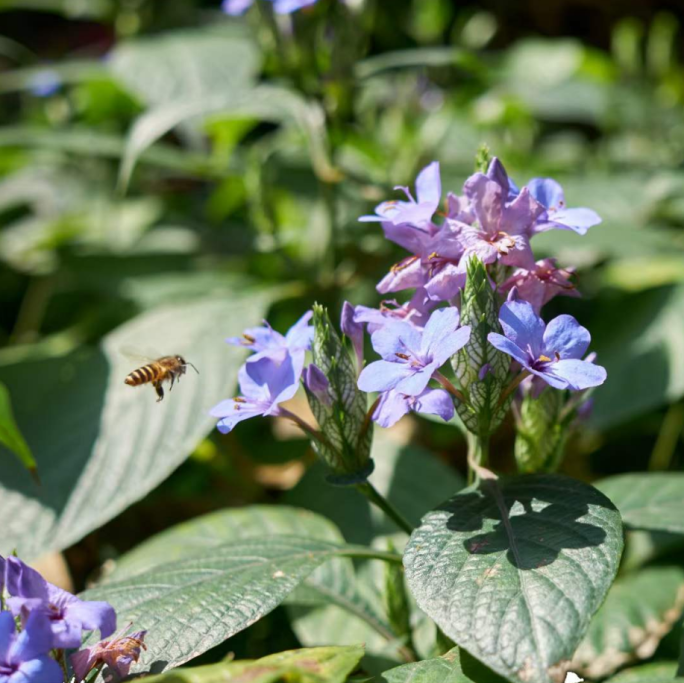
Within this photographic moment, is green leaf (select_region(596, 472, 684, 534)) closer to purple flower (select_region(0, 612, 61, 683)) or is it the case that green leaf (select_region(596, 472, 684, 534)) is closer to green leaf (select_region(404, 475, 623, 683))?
green leaf (select_region(404, 475, 623, 683))

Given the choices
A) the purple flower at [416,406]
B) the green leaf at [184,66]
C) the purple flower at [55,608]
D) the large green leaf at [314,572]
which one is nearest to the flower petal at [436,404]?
the purple flower at [416,406]

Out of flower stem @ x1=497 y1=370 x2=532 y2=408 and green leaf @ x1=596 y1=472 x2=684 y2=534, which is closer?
flower stem @ x1=497 y1=370 x2=532 y2=408

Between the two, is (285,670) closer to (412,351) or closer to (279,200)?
(412,351)

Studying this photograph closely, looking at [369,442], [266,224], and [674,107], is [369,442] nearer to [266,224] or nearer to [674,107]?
[266,224]

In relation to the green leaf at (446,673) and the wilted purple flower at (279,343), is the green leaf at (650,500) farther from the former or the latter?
the wilted purple flower at (279,343)

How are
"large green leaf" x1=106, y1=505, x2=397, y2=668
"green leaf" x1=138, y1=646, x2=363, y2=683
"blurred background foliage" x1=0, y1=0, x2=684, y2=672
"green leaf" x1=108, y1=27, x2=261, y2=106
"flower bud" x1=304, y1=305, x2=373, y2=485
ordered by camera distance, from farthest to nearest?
"green leaf" x1=108, y1=27, x2=261, y2=106 → "blurred background foliage" x1=0, y1=0, x2=684, y2=672 → "large green leaf" x1=106, y1=505, x2=397, y2=668 → "flower bud" x1=304, y1=305, x2=373, y2=485 → "green leaf" x1=138, y1=646, x2=363, y2=683

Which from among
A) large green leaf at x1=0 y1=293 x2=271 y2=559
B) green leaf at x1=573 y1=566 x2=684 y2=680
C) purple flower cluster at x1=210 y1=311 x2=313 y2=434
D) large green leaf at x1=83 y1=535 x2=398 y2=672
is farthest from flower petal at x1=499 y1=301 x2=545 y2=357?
large green leaf at x1=0 y1=293 x2=271 y2=559
